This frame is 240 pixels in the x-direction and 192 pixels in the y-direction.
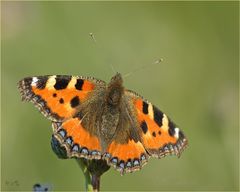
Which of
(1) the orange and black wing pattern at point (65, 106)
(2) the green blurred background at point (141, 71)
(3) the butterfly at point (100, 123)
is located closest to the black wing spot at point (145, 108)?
(3) the butterfly at point (100, 123)

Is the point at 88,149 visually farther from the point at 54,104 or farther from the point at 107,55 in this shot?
the point at 107,55

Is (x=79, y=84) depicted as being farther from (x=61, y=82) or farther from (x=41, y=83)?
Result: (x=41, y=83)

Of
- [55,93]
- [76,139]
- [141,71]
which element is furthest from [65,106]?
[141,71]

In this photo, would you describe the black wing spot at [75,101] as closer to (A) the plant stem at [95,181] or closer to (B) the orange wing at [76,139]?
(B) the orange wing at [76,139]

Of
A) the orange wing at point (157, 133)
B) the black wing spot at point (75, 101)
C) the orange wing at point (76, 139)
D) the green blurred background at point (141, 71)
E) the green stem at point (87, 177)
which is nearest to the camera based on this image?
the green stem at point (87, 177)

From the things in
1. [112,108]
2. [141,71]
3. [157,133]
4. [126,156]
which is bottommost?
[126,156]
